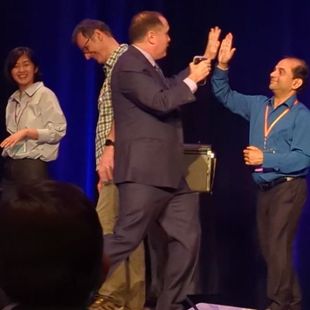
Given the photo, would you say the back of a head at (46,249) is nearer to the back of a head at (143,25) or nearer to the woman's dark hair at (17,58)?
the back of a head at (143,25)

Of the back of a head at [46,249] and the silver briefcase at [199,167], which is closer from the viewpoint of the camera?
the back of a head at [46,249]

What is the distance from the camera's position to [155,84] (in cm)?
273

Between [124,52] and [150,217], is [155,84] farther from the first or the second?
[150,217]

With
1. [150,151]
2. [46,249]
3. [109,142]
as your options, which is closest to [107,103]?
[109,142]

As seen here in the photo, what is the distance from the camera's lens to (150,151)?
9.04ft

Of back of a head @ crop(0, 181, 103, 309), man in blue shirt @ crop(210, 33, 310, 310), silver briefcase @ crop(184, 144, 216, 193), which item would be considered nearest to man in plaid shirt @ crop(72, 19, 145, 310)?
silver briefcase @ crop(184, 144, 216, 193)

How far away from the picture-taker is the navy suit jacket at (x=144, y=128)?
273cm

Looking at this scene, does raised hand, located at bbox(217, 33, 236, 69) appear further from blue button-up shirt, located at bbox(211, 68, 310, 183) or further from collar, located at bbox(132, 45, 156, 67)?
collar, located at bbox(132, 45, 156, 67)

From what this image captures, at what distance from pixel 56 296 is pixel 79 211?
0.37 ft

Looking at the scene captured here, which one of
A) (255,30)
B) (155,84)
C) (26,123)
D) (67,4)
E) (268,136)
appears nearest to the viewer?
(155,84)

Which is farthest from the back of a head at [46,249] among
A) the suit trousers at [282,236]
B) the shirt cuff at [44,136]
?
the shirt cuff at [44,136]

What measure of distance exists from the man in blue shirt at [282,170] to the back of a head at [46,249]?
205 centimetres

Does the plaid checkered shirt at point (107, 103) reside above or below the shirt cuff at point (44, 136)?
above

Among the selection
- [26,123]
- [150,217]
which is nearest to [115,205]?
[150,217]
